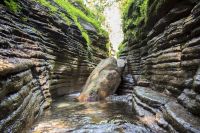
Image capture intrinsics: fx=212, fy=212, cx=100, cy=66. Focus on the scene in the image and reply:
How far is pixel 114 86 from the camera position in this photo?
11.8 metres

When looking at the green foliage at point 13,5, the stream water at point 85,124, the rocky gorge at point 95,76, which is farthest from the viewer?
the green foliage at point 13,5

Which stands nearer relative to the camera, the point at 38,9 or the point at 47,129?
the point at 47,129

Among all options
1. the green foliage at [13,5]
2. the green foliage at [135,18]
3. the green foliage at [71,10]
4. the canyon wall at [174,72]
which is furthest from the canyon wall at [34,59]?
the green foliage at [135,18]

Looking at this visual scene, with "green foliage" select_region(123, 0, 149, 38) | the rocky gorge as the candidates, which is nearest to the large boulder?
the rocky gorge

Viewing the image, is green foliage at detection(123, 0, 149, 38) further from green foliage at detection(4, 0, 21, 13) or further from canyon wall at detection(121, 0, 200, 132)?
green foliage at detection(4, 0, 21, 13)

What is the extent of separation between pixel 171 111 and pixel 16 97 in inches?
127

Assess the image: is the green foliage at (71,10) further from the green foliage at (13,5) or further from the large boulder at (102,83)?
the large boulder at (102,83)

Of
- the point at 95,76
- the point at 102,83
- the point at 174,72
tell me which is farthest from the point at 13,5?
the point at 174,72

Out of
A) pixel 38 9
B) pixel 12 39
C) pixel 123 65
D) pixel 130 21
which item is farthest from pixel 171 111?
pixel 130 21

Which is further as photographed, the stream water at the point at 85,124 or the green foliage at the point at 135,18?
the green foliage at the point at 135,18

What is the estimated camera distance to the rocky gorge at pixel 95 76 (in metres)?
4.35

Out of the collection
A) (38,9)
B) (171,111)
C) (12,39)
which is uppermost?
(38,9)

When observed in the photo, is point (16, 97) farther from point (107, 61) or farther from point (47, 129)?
point (107, 61)

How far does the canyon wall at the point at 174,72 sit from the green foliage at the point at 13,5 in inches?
214
